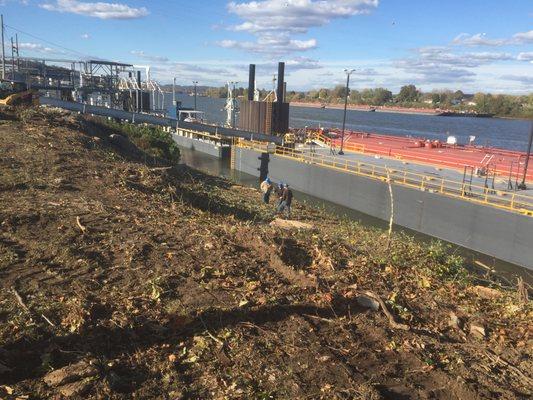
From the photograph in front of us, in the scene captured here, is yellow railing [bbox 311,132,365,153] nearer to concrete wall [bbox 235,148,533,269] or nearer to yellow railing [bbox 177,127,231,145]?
concrete wall [bbox 235,148,533,269]

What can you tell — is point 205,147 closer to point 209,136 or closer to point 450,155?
point 209,136

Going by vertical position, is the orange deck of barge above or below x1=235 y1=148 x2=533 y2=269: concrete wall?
above

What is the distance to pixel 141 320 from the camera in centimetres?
520

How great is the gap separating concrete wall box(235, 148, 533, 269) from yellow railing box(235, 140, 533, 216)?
14.9 inches

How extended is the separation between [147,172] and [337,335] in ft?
31.7

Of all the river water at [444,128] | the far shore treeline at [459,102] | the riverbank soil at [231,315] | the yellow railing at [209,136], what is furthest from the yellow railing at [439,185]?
the far shore treeline at [459,102]

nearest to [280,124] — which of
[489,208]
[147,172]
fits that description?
[489,208]

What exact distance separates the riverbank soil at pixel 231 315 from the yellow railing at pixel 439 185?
641 centimetres

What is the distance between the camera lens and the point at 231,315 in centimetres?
542

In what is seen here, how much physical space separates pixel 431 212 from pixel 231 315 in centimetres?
1838

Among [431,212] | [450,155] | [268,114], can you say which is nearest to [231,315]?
[431,212]

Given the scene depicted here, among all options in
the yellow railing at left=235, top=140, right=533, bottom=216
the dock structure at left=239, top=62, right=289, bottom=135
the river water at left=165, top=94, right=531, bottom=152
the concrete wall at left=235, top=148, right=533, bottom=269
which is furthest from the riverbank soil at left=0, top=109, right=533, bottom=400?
the river water at left=165, top=94, right=531, bottom=152

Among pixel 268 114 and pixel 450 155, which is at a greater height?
pixel 268 114

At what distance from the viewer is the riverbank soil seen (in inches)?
171
